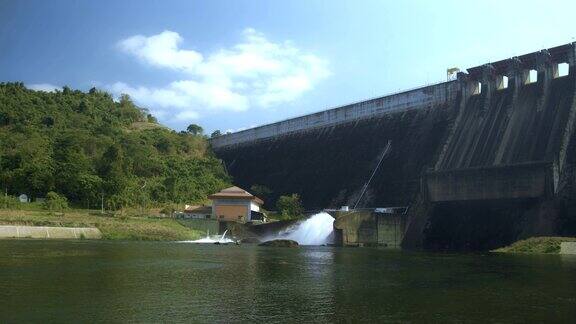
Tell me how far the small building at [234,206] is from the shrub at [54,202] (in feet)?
46.4

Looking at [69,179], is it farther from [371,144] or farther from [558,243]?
[558,243]

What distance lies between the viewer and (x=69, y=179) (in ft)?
183

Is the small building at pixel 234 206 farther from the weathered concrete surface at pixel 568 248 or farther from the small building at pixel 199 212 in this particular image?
the weathered concrete surface at pixel 568 248

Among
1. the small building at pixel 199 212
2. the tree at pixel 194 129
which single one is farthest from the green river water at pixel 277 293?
the tree at pixel 194 129

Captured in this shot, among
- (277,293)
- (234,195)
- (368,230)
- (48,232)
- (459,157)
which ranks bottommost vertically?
(277,293)

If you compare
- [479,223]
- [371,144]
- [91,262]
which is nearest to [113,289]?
[91,262]

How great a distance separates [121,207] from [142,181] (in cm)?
743

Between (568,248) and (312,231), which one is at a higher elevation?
(312,231)

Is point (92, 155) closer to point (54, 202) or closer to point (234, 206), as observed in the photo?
point (54, 202)

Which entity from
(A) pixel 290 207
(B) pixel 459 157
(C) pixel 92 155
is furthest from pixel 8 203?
(B) pixel 459 157

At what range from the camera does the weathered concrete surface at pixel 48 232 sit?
3934cm

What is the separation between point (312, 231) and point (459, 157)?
13023 millimetres

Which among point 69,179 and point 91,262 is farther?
point 69,179

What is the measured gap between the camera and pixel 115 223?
45.0 m
